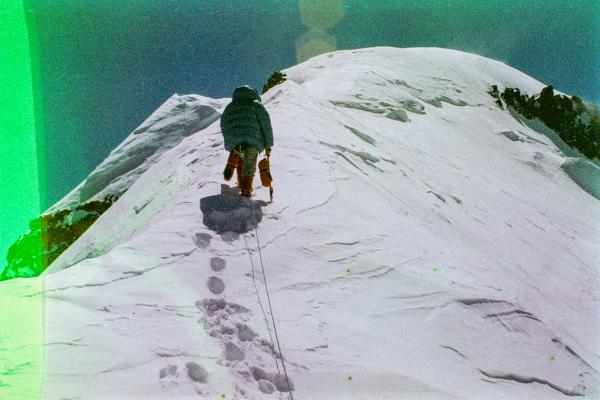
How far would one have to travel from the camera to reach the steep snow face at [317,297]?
302 cm

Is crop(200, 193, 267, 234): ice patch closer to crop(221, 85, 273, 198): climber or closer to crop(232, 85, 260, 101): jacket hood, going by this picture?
crop(221, 85, 273, 198): climber

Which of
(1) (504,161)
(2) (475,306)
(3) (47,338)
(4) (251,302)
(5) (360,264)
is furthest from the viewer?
(1) (504,161)

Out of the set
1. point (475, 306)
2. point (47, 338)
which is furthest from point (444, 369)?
point (47, 338)

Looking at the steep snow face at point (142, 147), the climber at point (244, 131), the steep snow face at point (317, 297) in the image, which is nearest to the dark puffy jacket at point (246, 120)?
the climber at point (244, 131)

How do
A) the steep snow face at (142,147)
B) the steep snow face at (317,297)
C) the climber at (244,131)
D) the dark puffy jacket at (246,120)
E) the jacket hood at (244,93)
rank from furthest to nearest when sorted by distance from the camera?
the steep snow face at (142,147)
the jacket hood at (244,93)
the dark puffy jacket at (246,120)
the climber at (244,131)
the steep snow face at (317,297)

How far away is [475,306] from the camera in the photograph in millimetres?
4500

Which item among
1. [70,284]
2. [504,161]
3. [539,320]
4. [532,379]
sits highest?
[504,161]

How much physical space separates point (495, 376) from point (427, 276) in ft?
4.57

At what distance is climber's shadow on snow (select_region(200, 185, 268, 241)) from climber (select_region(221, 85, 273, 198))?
50 cm

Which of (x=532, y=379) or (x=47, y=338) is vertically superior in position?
(x=47, y=338)

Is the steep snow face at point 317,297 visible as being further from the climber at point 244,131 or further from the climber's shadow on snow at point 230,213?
the climber at point 244,131

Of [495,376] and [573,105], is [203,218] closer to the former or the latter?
[495,376]

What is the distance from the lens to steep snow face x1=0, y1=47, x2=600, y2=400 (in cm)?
302

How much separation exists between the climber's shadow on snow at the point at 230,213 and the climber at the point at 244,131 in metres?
0.50
